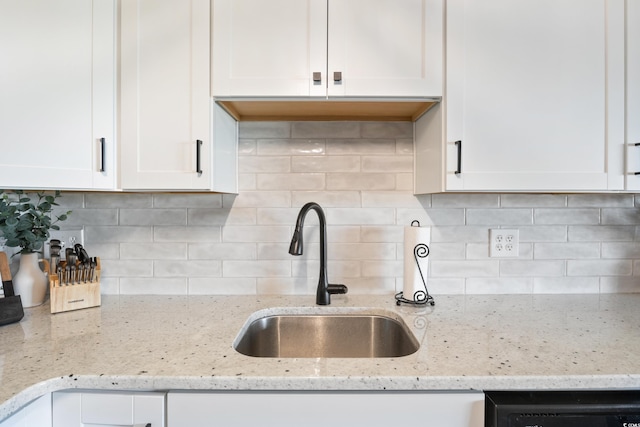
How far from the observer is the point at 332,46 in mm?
1107

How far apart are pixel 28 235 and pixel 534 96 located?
73.6 inches

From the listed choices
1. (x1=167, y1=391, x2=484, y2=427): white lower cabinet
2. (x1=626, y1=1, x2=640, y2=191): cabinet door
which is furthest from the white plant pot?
(x1=626, y1=1, x2=640, y2=191): cabinet door

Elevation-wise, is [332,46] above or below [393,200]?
above

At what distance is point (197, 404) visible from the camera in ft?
2.54

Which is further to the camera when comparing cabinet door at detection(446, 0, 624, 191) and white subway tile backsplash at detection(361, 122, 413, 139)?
white subway tile backsplash at detection(361, 122, 413, 139)

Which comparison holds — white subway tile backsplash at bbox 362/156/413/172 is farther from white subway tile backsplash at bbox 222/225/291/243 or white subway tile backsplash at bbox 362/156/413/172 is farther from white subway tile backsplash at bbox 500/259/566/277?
white subway tile backsplash at bbox 500/259/566/277

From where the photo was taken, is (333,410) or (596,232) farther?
(596,232)

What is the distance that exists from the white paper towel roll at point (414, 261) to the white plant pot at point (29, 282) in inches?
56.6

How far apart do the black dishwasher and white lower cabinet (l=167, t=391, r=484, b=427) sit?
42 millimetres

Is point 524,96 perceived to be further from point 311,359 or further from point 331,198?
point 311,359

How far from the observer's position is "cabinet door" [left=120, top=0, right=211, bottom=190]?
1.11 meters

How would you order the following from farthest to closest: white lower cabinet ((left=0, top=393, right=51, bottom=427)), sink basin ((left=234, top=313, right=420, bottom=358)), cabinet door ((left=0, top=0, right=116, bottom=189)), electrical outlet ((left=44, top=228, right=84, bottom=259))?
1. electrical outlet ((left=44, top=228, right=84, bottom=259))
2. sink basin ((left=234, top=313, right=420, bottom=358))
3. cabinet door ((left=0, top=0, right=116, bottom=189))
4. white lower cabinet ((left=0, top=393, right=51, bottom=427))

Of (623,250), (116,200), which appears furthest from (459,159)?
(116,200)

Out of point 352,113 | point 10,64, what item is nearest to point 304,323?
point 352,113
